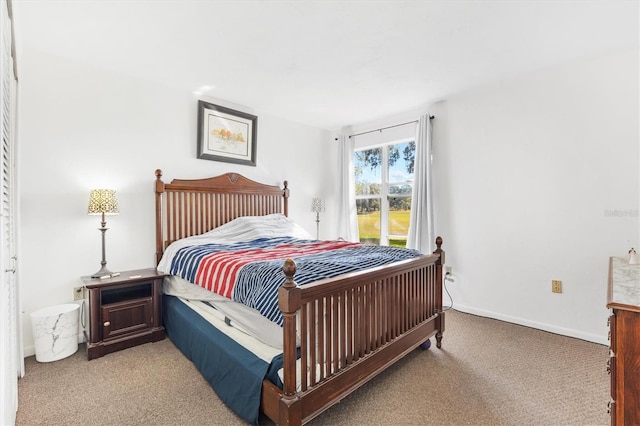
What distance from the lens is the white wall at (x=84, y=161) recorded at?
94.3 inches

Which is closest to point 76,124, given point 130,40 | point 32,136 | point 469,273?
point 32,136

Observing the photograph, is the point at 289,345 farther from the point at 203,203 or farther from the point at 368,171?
the point at 368,171

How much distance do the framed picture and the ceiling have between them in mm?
303

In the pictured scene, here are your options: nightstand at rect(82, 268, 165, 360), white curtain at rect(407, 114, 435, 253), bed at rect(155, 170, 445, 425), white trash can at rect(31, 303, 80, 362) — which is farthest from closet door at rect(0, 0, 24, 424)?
white curtain at rect(407, 114, 435, 253)

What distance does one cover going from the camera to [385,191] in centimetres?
430

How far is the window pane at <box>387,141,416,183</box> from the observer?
399cm

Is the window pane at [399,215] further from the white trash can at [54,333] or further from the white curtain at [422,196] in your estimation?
the white trash can at [54,333]

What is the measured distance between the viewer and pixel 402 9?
1935mm

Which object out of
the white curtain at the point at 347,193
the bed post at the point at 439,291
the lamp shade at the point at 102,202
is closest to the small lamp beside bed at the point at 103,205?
the lamp shade at the point at 102,202

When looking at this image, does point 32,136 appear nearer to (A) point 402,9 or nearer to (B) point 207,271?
(B) point 207,271

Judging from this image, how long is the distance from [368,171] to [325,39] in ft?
7.95

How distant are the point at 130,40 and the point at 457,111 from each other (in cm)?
318

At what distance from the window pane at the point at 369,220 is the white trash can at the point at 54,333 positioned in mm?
3397

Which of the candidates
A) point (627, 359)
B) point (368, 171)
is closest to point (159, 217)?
point (368, 171)
